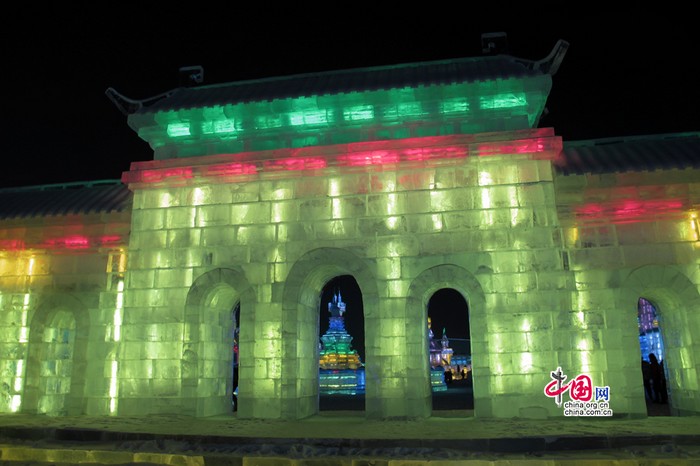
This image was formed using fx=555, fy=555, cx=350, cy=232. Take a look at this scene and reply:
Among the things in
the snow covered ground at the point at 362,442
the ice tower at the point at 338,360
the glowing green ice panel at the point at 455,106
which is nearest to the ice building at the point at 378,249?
the glowing green ice panel at the point at 455,106

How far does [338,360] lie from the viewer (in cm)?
4762

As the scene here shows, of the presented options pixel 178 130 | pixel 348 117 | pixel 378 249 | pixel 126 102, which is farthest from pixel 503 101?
pixel 126 102

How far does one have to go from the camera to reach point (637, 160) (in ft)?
49.7

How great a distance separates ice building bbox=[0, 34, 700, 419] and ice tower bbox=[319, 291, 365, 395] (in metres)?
19.2

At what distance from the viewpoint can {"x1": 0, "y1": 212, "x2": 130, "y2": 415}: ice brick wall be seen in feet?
55.2

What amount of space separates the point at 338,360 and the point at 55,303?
106ft

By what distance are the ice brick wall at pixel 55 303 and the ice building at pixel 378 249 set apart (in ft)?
0.24

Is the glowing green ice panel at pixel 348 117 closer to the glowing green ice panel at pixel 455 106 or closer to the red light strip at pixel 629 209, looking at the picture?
the glowing green ice panel at pixel 455 106

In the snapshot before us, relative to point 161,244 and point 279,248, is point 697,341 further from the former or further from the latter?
point 161,244

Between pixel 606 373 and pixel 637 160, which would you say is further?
pixel 637 160

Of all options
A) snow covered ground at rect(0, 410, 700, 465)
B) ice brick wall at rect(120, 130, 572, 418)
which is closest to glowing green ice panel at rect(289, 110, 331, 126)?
ice brick wall at rect(120, 130, 572, 418)

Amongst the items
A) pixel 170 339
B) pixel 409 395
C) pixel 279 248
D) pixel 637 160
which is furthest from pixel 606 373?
pixel 170 339

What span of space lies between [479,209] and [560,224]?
2211 millimetres

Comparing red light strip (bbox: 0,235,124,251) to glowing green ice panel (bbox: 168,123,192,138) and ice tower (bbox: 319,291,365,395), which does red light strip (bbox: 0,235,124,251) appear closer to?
glowing green ice panel (bbox: 168,123,192,138)
